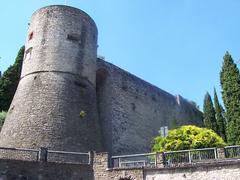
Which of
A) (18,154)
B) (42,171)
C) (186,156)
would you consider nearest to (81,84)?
(18,154)

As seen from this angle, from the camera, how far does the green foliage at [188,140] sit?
21969mm

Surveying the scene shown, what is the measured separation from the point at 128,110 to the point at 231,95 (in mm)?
8139

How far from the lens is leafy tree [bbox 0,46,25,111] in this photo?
27234 mm

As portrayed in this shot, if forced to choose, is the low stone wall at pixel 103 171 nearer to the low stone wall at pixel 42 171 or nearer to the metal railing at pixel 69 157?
the low stone wall at pixel 42 171

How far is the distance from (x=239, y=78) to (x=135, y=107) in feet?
28.8

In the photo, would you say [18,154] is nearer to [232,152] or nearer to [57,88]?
[57,88]

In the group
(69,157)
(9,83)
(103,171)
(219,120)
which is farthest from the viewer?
(219,120)

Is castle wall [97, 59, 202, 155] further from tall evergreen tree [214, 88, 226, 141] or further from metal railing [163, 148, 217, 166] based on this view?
metal railing [163, 148, 217, 166]

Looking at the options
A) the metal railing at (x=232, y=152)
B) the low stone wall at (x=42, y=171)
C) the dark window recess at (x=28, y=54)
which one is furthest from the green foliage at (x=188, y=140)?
the dark window recess at (x=28, y=54)

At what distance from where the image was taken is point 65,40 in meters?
24.3

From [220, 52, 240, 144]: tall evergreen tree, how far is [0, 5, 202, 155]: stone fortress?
750 centimetres

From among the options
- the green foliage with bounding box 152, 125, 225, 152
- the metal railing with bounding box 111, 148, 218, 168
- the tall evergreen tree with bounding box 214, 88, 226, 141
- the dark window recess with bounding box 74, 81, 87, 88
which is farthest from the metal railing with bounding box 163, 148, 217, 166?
the tall evergreen tree with bounding box 214, 88, 226, 141

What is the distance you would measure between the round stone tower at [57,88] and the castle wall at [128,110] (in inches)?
90.8

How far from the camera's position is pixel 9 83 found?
27703 mm
